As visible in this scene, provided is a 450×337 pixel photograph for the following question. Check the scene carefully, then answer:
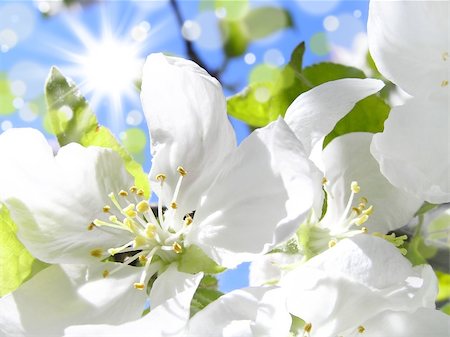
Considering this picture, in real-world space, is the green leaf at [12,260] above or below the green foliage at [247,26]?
above

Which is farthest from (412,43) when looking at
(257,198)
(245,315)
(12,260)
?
(12,260)

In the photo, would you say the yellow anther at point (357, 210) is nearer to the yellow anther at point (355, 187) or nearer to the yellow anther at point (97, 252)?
the yellow anther at point (355, 187)

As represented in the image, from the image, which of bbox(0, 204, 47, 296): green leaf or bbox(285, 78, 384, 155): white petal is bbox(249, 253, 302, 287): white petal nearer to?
bbox(285, 78, 384, 155): white petal

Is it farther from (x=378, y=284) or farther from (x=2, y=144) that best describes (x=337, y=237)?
(x=2, y=144)

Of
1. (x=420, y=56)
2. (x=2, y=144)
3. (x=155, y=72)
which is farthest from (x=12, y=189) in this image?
(x=420, y=56)

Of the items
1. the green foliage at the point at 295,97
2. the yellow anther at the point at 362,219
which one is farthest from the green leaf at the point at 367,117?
the yellow anther at the point at 362,219

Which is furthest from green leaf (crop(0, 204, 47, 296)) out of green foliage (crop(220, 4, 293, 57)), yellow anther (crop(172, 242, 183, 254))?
green foliage (crop(220, 4, 293, 57))
